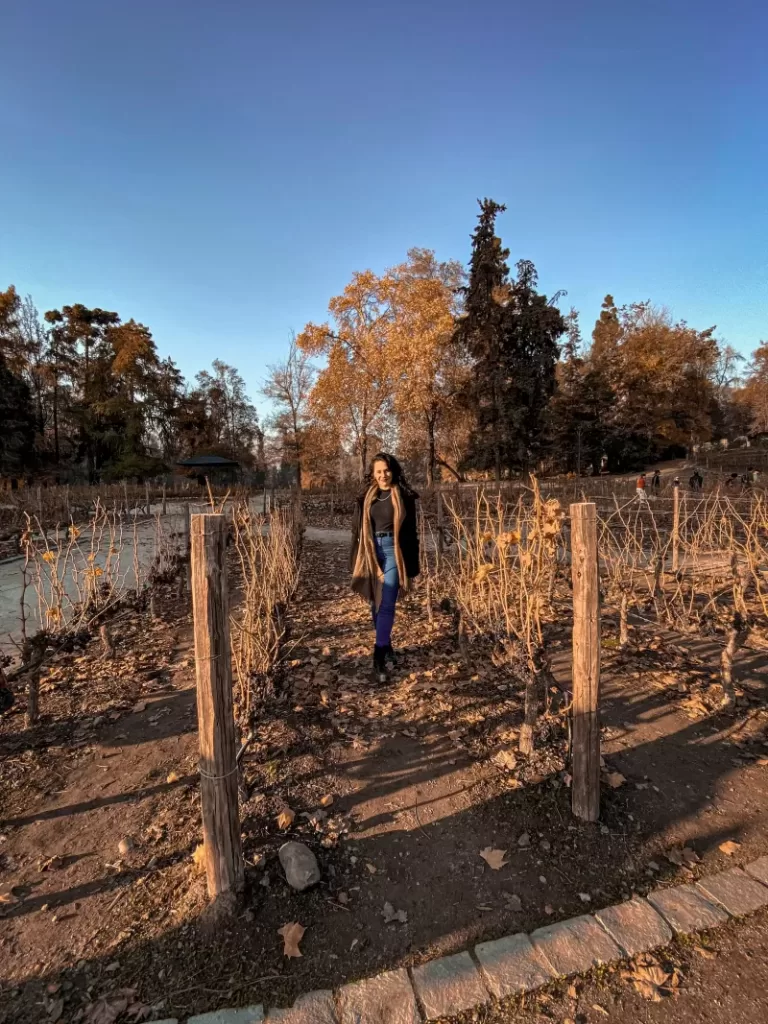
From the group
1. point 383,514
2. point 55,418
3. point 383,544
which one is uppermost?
point 55,418

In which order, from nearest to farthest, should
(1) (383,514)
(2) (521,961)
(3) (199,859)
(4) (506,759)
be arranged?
1. (2) (521,961)
2. (3) (199,859)
3. (4) (506,759)
4. (1) (383,514)

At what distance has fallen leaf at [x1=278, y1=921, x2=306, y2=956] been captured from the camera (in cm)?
149

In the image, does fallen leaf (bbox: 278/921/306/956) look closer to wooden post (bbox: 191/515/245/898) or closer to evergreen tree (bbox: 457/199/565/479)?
Result: wooden post (bbox: 191/515/245/898)

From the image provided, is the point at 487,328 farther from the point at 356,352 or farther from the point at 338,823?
the point at 338,823

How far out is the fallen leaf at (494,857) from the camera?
6.03 ft

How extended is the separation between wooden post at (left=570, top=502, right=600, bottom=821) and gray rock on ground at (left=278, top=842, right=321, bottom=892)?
3.70 ft

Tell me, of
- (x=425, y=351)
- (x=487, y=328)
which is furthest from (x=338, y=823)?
(x=487, y=328)

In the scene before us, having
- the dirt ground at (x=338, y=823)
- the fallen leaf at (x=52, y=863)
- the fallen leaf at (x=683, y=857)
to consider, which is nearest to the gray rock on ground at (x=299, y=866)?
the dirt ground at (x=338, y=823)

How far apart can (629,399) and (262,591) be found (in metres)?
32.8

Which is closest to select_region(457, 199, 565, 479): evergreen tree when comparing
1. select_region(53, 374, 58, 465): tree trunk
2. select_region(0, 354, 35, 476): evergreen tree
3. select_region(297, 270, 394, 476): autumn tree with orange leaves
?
select_region(297, 270, 394, 476): autumn tree with orange leaves

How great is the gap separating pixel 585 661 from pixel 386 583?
1.54 m

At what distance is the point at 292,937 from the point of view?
153 centimetres

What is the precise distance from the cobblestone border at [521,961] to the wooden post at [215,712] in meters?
0.38

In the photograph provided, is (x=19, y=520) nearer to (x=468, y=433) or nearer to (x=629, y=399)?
(x=468, y=433)
